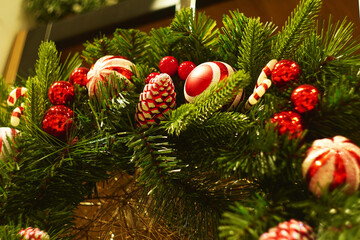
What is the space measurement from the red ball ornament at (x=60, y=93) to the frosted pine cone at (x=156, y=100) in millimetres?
122

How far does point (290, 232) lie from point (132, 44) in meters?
0.41

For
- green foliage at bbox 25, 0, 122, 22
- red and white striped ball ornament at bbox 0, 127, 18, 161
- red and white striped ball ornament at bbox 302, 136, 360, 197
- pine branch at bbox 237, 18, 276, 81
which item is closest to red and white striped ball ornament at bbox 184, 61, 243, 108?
pine branch at bbox 237, 18, 276, 81

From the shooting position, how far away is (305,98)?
35 centimetres

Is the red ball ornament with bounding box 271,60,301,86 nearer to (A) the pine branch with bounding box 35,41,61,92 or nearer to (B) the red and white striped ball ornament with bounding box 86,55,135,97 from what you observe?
(B) the red and white striped ball ornament with bounding box 86,55,135,97

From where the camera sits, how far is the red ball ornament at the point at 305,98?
1.13ft

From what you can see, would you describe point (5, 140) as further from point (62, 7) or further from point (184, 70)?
point (62, 7)

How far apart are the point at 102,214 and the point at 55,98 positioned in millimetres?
195

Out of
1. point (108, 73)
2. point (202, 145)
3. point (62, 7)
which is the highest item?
point (62, 7)

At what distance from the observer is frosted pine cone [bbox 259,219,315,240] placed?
0.81ft

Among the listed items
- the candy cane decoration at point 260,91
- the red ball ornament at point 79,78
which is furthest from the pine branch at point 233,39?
the red ball ornament at point 79,78

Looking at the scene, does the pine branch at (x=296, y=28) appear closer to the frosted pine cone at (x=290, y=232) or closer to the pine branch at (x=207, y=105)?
the pine branch at (x=207, y=105)

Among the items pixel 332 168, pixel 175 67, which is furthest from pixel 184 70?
pixel 332 168

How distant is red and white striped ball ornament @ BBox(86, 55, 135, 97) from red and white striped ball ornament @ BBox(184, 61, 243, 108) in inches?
3.4

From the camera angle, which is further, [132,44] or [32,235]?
[132,44]
